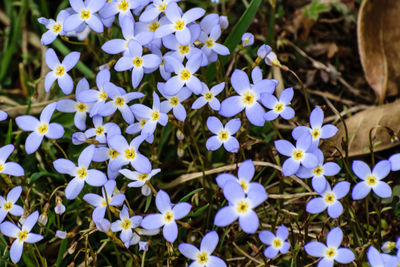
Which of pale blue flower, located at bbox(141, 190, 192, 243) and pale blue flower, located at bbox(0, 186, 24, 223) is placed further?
pale blue flower, located at bbox(0, 186, 24, 223)

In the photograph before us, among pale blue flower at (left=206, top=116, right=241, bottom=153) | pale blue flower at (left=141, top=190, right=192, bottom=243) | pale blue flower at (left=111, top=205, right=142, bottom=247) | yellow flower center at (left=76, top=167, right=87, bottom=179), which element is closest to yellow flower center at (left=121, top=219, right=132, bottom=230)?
pale blue flower at (left=111, top=205, right=142, bottom=247)

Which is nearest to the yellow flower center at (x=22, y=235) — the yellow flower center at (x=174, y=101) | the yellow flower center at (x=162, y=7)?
the yellow flower center at (x=174, y=101)

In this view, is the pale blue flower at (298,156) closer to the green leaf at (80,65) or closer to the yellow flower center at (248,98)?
the yellow flower center at (248,98)

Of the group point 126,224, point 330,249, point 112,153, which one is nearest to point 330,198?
point 330,249

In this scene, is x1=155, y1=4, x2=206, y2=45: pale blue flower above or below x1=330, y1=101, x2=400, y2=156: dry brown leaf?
above

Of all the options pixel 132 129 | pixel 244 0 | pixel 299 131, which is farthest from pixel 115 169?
pixel 244 0

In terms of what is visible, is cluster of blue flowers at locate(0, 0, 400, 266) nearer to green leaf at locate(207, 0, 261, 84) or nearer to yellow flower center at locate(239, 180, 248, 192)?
yellow flower center at locate(239, 180, 248, 192)
